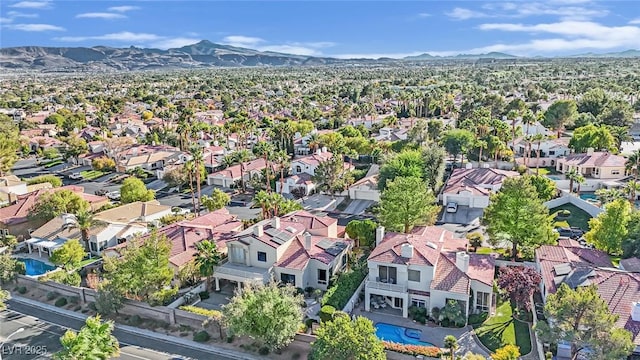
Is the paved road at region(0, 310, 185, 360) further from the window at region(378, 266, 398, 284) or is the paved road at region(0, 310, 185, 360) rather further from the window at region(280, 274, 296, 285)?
the window at region(378, 266, 398, 284)

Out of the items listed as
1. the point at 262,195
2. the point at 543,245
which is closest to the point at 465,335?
the point at 543,245

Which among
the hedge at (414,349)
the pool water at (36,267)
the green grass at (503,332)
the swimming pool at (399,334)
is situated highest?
the hedge at (414,349)

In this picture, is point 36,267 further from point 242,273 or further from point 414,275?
point 414,275

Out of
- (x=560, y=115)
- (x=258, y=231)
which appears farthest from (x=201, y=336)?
(x=560, y=115)

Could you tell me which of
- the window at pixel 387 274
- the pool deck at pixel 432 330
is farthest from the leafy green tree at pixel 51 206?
the pool deck at pixel 432 330

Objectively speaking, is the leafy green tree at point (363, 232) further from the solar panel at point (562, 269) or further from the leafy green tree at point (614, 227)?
the leafy green tree at point (614, 227)

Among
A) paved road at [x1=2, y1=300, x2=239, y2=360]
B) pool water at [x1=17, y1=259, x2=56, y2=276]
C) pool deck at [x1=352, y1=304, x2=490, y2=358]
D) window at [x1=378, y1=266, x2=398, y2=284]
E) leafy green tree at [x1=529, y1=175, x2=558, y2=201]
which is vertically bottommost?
pool water at [x1=17, y1=259, x2=56, y2=276]

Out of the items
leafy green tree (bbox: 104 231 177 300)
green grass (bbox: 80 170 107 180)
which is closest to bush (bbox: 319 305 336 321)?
leafy green tree (bbox: 104 231 177 300)
